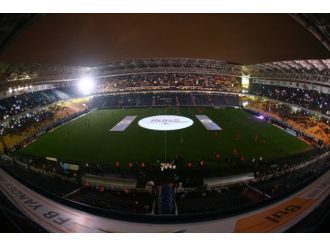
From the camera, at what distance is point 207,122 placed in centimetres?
3866

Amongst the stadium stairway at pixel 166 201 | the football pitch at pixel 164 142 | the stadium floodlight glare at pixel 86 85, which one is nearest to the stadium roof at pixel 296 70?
the football pitch at pixel 164 142

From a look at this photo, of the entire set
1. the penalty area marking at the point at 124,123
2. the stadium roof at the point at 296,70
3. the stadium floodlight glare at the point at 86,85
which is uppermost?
the stadium roof at the point at 296,70

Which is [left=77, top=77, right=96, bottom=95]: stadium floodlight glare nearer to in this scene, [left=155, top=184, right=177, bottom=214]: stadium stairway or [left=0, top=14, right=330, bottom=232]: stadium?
[left=0, top=14, right=330, bottom=232]: stadium

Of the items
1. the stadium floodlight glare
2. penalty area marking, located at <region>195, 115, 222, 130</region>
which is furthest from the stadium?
penalty area marking, located at <region>195, 115, 222, 130</region>

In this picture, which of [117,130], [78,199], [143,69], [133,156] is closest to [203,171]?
[133,156]

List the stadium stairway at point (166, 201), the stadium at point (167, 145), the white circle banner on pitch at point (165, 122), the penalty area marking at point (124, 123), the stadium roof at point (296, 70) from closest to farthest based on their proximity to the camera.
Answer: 1. the stadium at point (167, 145)
2. the stadium stairway at point (166, 201)
3. the stadium roof at point (296, 70)
4. the white circle banner on pitch at point (165, 122)
5. the penalty area marking at point (124, 123)

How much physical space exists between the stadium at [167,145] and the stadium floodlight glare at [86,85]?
9.8 inches

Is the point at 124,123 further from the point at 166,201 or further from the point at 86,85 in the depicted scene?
the point at 166,201

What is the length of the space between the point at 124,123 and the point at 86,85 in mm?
24178

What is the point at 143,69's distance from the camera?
5881 cm

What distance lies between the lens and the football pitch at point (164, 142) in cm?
2439

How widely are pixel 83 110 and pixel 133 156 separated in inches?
1166

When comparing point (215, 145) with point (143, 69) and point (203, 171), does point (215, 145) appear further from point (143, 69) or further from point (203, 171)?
point (143, 69)

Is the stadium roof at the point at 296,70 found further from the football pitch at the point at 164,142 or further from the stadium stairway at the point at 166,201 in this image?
the stadium stairway at the point at 166,201
